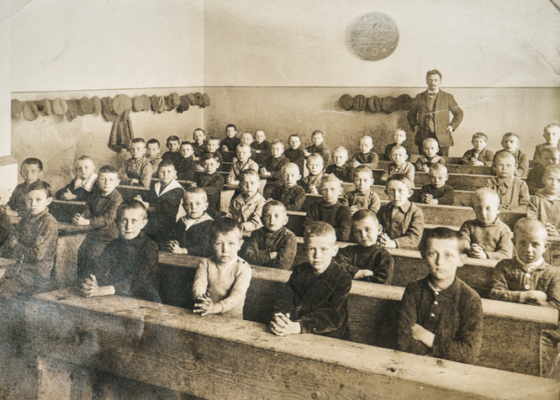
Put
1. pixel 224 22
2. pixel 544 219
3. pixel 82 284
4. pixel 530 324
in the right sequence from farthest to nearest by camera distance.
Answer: pixel 224 22, pixel 544 219, pixel 82 284, pixel 530 324

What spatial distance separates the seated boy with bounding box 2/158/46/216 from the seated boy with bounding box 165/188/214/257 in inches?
22.9

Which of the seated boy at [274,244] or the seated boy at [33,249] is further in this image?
the seated boy at [274,244]

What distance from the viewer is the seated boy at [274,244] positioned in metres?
1.76

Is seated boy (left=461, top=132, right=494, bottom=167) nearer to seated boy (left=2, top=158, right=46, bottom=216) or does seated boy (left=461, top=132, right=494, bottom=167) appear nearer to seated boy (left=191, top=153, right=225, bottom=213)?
seated boy (left=191, top=153, right=225, bottom=213)

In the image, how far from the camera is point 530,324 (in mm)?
1133

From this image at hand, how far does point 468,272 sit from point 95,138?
3011 millimetres

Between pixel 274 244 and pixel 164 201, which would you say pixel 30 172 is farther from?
pixel 274 244

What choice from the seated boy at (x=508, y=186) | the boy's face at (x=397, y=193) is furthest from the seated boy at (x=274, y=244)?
the seated boy at (x=508, y=186)

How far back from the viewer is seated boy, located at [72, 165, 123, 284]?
5.78ft

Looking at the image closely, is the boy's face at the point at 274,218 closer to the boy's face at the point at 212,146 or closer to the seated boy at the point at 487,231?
the seated boy at the point at 487,231

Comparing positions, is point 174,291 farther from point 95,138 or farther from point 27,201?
point 95,138

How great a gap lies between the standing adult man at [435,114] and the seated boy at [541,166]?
0.91 meters

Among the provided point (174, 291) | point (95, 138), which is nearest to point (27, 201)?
point (174, 291)

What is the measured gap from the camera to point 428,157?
11.6 ft
